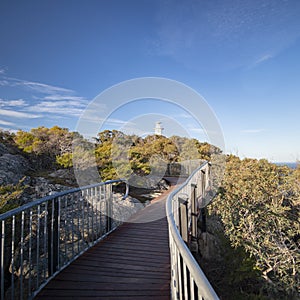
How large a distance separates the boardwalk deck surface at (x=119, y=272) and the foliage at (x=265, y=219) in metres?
3.08

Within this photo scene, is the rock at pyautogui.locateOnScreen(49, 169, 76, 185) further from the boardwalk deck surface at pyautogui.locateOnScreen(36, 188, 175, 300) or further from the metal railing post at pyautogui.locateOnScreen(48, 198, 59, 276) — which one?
the metal railing post at pyautogui.locateOnScreen(48, 198, 59, 276)

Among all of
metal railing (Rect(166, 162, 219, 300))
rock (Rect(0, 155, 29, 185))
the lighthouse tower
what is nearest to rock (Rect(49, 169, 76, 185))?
rock (Rect(0, 155, 29, 185))

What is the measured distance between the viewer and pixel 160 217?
18.6 ft

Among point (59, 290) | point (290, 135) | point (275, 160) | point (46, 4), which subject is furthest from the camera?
point (290, 135)

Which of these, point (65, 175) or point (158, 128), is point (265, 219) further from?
point (158, 128)

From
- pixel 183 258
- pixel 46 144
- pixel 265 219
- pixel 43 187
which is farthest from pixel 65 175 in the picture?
pixel 183 258

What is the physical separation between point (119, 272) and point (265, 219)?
511 cm

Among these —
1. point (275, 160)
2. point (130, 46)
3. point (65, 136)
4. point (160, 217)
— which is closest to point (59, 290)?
point (160, 217)

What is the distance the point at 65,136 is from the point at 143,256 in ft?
37.6

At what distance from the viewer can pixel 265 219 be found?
6266 millimetres

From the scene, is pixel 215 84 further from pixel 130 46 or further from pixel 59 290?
pixel 59 290

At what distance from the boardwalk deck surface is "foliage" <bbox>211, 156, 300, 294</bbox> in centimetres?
308

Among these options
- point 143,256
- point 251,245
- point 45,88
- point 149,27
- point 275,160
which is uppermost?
point 149,27

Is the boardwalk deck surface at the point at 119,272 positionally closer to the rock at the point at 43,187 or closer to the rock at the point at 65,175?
the rock at the point at 43,187
